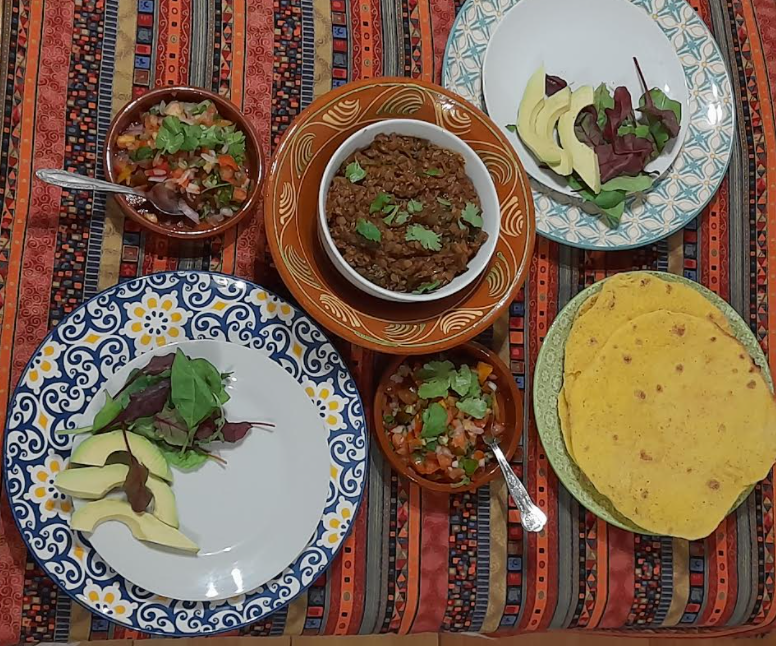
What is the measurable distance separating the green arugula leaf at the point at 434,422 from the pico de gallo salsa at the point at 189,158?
21.7 inches

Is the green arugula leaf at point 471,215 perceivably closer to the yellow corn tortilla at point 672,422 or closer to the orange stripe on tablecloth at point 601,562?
the yellow corn tortilla at point 672,422

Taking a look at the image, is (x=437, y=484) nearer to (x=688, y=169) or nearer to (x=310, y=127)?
(x=310, y=127)

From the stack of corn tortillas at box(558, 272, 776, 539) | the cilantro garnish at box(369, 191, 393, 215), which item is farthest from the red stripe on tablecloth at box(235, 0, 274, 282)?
the stack of corn tortillas at box(558, 272, 776, 539)

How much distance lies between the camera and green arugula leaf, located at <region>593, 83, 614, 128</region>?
1.74 m

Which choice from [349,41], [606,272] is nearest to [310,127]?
Answer: [349,41]

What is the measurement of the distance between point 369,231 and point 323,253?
0.14 metres

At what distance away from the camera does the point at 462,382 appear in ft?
5.44

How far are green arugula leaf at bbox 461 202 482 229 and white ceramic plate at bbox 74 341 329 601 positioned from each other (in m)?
0.45

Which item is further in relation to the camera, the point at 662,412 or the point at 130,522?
the point at 662,412

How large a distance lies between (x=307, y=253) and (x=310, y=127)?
23 cm

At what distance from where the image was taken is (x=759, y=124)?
1969mm

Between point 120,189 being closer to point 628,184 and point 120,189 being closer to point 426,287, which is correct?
point 426,287

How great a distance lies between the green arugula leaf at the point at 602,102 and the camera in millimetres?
1743

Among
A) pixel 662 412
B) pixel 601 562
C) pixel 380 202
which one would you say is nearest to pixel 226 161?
pixel 380 202
